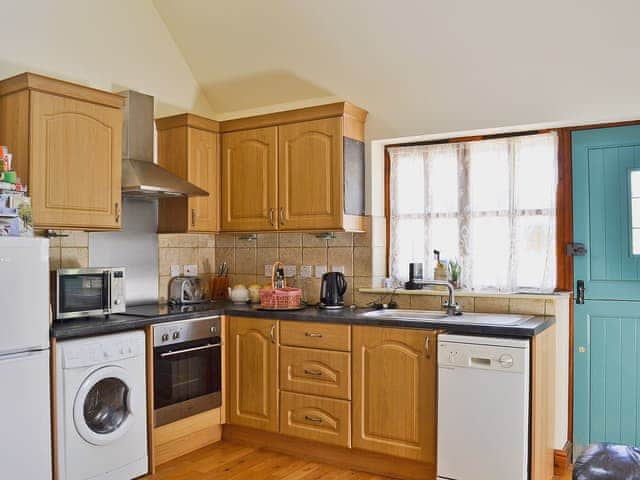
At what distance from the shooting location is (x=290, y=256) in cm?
429

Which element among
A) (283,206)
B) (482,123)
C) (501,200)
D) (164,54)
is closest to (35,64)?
(164,54)

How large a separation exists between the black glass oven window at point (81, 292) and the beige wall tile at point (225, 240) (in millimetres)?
1325

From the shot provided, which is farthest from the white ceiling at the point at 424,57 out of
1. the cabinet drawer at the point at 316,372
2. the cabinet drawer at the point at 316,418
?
the cabinet drawer at the point at 316,418

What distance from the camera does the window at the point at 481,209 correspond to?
3.63 meters

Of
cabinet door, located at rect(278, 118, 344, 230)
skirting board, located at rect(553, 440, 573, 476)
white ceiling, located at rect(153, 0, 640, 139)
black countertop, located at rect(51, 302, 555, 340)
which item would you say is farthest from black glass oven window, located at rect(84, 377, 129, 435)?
skirting board, located at rect(553, 440, 573, 476)

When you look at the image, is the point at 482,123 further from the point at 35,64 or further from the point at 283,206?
the point at 35,64

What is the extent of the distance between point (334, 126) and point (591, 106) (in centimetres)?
145

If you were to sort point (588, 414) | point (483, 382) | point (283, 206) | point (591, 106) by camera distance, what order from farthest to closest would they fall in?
1. point (283, 206)
2. point (588, 414)
3. point (591, 106)
4. point (483, 382)

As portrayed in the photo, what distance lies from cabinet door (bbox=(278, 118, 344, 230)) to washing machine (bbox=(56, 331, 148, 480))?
1.22 meters

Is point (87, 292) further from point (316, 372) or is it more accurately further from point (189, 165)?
point (316, 372)

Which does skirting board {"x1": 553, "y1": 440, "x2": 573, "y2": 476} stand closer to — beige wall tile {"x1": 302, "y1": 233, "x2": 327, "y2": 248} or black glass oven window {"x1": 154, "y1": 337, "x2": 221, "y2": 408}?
beige wall tile {"x1": 302, "y1": 233, "x2": 327, "y2": 248}

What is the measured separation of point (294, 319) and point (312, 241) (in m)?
0.74

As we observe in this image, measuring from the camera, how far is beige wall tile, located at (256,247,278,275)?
4367 mm

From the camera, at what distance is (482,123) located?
11.8ft
